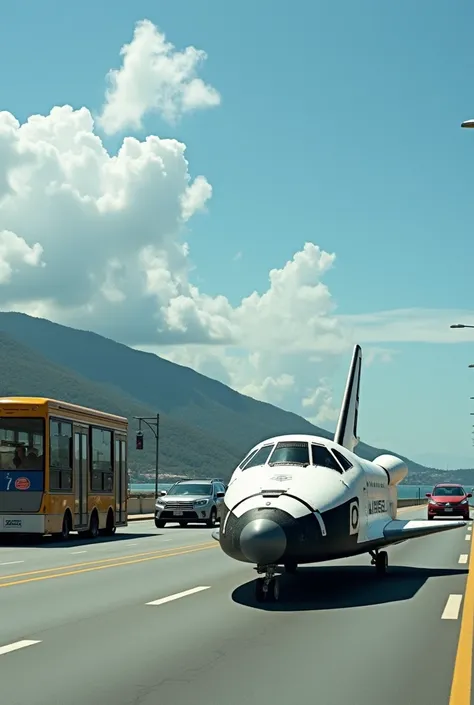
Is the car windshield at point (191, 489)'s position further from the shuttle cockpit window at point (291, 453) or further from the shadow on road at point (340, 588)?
the shuttle cockpit window at point (291, 453)

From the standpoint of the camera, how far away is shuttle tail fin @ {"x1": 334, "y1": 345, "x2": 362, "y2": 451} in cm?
2553

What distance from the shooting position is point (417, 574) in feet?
61.3

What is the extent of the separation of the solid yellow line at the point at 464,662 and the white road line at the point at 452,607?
0.31ft

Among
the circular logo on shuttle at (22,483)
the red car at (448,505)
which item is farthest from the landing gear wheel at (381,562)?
the red car at (448,505)

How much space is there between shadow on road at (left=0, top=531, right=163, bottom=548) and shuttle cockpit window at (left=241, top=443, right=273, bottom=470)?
43.6 ft

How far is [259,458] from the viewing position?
15.8 meters

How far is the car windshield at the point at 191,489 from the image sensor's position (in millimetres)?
43250

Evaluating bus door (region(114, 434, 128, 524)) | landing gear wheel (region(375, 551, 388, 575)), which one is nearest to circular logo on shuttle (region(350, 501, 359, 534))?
landing gear wheel (region(375, 551, 388, 575))

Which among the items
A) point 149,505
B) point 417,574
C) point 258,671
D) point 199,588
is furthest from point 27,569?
point 149,505

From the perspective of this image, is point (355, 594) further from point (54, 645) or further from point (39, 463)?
point (39, 463)

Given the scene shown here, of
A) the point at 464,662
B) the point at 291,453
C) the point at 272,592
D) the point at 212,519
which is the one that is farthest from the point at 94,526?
the point at 464,662

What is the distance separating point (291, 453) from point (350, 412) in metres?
10.6

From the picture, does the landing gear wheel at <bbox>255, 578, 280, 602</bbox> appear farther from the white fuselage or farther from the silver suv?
the silver suv

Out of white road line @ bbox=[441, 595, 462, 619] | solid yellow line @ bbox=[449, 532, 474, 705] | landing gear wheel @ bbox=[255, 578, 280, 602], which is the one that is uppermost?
landing gear wheel @ bbox=[255, 578, 280, 602]
